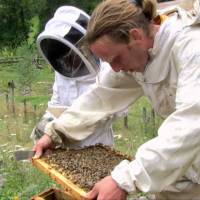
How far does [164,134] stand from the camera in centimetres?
241

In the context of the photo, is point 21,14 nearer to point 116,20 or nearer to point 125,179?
point 116,20

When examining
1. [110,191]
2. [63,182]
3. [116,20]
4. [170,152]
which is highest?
[116,20]

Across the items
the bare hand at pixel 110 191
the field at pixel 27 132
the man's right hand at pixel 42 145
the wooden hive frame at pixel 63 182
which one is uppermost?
the bare hand at pixel 110 191

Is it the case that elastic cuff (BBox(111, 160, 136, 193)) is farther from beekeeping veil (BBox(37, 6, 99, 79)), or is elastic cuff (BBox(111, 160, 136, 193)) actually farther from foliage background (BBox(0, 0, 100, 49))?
foliage background (BBox(0, 0, 100, 49))

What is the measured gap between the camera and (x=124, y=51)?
8.95 ft

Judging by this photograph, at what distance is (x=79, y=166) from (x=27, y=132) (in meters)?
7.10

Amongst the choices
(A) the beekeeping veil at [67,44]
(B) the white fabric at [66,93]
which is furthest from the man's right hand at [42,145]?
(A) the beekeeping veil at [67,44]

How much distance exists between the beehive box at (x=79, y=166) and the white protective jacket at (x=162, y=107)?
13 centimetres

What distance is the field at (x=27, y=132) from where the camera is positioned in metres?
5.89

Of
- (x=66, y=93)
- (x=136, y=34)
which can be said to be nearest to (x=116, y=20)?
(x=136, y=34)

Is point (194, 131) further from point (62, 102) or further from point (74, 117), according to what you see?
point (62, 102)

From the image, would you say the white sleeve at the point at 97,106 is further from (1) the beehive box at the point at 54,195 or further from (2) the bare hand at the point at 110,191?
(2) the bare hand at the point at 110,191

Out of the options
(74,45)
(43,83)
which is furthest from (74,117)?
(43,83)

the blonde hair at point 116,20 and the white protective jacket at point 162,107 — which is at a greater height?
the blonde hair at point 116,20
